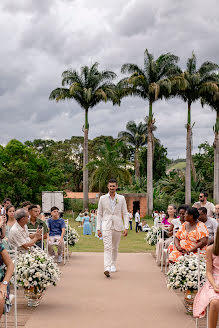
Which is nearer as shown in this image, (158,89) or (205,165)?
(158,89)

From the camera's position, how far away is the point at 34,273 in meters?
6.55

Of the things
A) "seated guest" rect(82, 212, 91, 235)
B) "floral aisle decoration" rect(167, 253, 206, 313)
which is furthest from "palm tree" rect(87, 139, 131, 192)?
"floral aisle decoration" rect(167, 253, 206, 313)

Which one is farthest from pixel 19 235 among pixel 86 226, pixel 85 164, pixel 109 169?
pixel 85 164

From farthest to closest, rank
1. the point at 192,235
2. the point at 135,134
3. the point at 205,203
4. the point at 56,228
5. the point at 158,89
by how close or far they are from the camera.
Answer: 1. the point at 135,134
2. the point at 158,89
3. the point at 205,203
4. the point at 56,228
5. the point at 192,235

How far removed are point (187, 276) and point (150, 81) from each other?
3357 centimetres

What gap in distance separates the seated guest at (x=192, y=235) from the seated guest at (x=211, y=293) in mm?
2392

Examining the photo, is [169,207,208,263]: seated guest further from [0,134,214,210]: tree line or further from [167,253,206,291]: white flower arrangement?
[0,134,214,210]: tree line

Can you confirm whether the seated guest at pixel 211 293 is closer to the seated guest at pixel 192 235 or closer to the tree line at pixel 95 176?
the seated guest at pixel 192 235

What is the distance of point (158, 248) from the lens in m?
11.2

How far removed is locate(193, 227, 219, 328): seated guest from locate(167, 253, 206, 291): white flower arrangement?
1229 millimetres

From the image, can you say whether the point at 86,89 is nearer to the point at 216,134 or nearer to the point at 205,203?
the point at 216,134

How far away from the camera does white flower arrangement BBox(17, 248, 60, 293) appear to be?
6.52 m

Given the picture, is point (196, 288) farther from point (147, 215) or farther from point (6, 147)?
point (6, 147)

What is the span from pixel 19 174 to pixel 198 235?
112 feet
